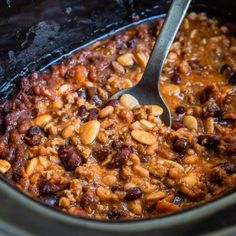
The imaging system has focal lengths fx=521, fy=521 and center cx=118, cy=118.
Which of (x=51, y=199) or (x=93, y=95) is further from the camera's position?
(x=93, y=95)

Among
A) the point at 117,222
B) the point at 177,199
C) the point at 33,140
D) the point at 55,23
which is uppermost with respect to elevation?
the point at 117,222

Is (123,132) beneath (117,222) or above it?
beneath

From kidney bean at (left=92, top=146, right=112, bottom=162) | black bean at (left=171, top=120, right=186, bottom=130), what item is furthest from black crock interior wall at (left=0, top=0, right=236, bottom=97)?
black bean at (left=171, top=120, right=186, bottom=130)

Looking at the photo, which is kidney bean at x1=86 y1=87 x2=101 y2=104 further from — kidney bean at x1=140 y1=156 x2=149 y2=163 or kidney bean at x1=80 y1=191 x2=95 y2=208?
kidney bean at x1=80 y1=191 x2=95 y2=208

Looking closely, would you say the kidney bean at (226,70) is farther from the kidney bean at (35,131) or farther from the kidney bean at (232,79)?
the kidney bean at (35,131)

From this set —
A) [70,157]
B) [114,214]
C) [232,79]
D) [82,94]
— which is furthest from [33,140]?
[232,79]

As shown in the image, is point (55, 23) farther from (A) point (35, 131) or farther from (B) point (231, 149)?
(B) point (231, 149)
